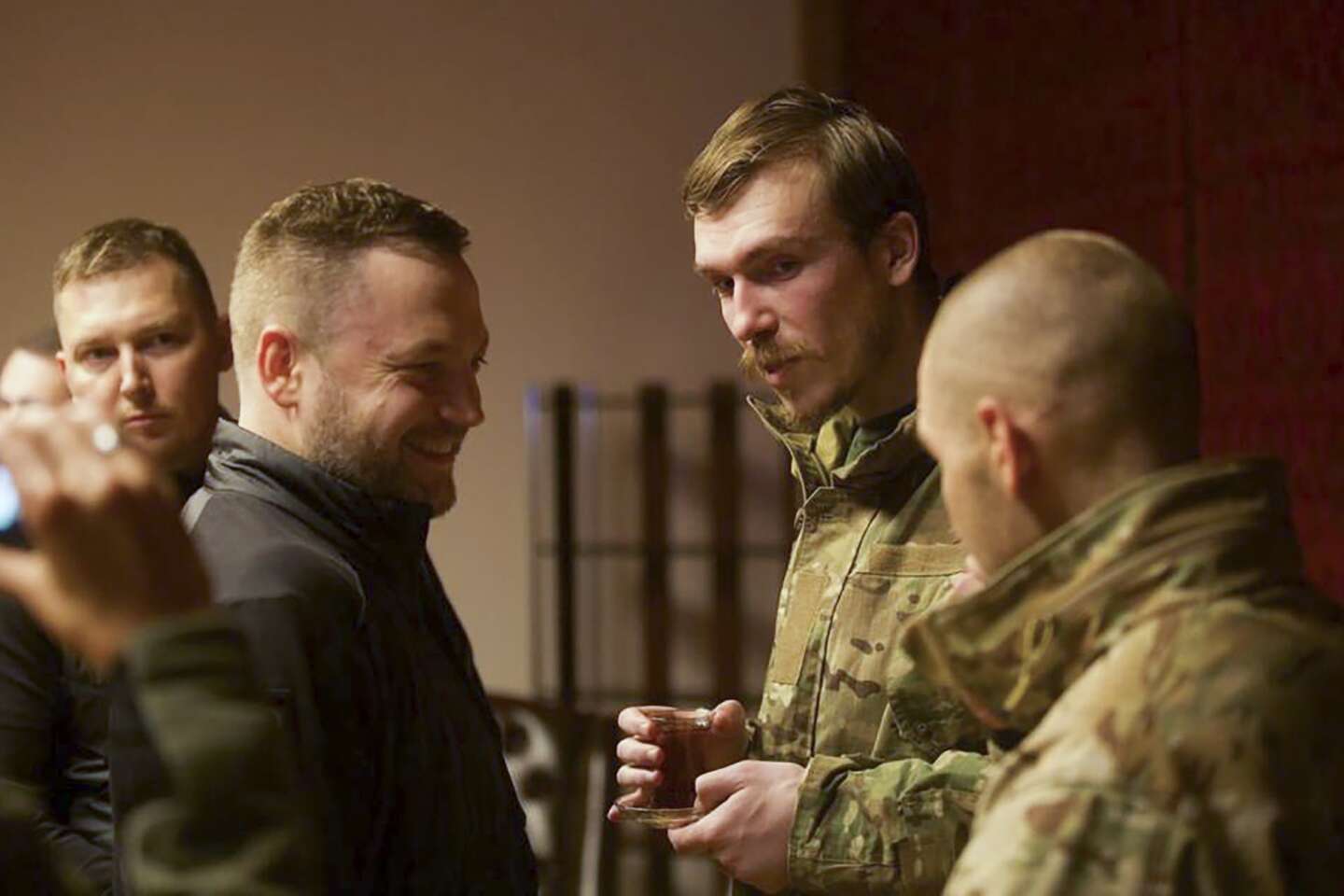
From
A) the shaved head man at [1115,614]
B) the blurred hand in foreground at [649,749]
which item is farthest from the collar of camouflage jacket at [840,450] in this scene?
the shaved head man at [1115,614]

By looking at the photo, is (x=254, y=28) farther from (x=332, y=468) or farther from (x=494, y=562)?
(x=332, y=468)

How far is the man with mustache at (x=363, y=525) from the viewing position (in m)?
1.77

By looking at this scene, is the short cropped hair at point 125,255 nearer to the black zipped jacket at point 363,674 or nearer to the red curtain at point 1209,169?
the black zipped jacket at point 363,674

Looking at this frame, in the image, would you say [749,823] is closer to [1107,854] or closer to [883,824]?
[883,824]

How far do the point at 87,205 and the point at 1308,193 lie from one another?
10.3ft

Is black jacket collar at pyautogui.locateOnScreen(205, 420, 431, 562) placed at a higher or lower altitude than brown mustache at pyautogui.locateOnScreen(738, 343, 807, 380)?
lower

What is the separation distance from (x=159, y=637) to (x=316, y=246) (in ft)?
3.81

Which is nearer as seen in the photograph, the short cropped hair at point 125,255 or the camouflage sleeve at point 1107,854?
the camouflage sleeve at point 1107,854

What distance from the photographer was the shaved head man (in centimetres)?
113

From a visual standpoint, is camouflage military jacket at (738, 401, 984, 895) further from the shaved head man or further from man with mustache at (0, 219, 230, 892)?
man with mustache at (0, 219, 230, 892)

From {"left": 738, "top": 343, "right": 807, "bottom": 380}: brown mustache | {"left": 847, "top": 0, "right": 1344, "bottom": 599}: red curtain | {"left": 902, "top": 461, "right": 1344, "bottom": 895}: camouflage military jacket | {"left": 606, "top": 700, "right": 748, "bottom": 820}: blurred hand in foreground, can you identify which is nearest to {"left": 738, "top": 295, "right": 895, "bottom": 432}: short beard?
{"left": 738, "top": 343, "right": 807, "bottom": 380}: brown mustache

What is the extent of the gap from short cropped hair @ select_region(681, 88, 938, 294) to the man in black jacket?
330 mm

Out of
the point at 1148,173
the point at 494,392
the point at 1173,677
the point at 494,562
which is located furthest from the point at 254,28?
the point at 1173,677

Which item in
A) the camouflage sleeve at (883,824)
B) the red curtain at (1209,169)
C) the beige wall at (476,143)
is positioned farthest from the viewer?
the beige wall at (476,143)
